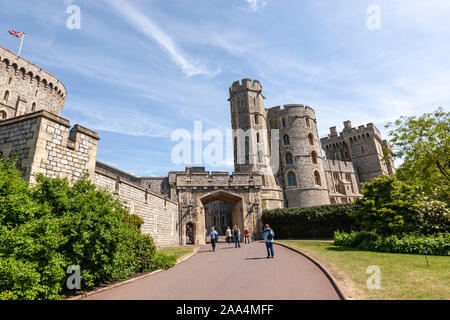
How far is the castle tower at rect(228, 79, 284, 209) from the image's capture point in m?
31.8

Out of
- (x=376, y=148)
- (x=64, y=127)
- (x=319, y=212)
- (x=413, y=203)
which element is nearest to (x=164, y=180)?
(x=319, y=212)

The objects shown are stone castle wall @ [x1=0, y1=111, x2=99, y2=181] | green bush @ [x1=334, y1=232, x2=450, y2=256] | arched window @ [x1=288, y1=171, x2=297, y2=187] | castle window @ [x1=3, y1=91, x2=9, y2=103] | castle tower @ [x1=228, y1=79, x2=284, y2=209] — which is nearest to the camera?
stone castle wall @ [x1=0, y1=111, x2=99, y2=181]

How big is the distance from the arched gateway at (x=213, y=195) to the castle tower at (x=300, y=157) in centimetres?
979

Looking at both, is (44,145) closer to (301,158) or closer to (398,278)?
(398,278)

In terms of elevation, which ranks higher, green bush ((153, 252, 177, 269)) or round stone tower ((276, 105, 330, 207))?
round stone tower ((276, 105, 330, 207))

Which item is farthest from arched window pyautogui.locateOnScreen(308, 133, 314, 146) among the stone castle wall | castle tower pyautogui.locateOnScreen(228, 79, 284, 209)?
the stone castle wall

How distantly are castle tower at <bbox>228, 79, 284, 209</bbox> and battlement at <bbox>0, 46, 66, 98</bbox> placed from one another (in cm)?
2613

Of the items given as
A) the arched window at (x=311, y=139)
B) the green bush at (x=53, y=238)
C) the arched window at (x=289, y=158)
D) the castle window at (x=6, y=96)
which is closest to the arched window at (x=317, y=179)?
the arched window at (x=289, y=158)

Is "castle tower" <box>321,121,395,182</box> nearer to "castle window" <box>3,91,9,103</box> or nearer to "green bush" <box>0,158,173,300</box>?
"green bush" <box>0,158,173,300</box>

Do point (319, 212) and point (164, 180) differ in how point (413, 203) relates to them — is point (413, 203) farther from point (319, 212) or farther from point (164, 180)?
point (164, 180)

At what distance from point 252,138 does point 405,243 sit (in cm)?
2336

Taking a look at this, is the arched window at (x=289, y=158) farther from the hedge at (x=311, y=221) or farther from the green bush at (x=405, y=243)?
the green bush at (x=405, y=243)

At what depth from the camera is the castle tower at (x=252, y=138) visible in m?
31.8

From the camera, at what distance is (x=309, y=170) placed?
34531 millimetres
